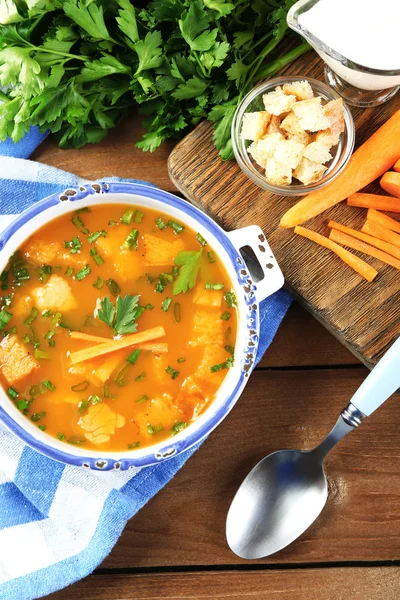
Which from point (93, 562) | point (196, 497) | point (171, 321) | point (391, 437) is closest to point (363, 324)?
point (391, 437)

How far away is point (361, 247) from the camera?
8.67 feet

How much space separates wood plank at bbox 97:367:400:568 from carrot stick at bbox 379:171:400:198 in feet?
2.54

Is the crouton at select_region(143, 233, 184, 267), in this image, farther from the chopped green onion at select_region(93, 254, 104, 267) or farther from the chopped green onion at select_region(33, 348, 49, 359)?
the chopped green onion at select_region(33, 348, 49, 359)

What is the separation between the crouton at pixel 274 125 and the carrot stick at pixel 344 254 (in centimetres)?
40

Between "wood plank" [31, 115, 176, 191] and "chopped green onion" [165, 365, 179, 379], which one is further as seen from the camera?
"wood plank" [31, 115, 176, 191]

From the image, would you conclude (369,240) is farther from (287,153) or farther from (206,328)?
(206,328)

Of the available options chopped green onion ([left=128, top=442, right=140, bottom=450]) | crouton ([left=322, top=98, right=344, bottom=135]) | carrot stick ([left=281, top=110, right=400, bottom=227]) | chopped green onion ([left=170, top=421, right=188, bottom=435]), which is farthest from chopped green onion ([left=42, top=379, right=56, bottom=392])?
crouton ([left=322, top=98, right=344, bottom=135])

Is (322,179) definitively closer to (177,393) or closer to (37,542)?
(177,393)

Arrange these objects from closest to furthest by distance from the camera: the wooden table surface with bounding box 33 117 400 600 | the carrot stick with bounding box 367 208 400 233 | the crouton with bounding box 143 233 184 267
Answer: the crouton with bounding box 143 233 184 267 → the carrot stick with bounding box 367 208 400 233 → the wooden table surface with bounding box 33 117 400 600

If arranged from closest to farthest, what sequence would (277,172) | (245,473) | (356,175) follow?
(277,172) < (356,175) < (245,473)

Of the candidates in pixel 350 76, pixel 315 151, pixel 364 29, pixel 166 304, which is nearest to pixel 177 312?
pixel 166 304

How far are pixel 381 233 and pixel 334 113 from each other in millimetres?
519

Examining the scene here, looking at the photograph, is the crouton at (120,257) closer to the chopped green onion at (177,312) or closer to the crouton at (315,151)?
the chopped green onion at (177,312)

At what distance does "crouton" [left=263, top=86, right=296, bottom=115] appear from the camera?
2.57 metres
